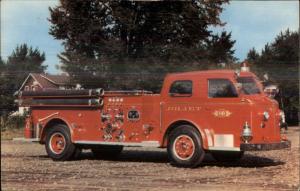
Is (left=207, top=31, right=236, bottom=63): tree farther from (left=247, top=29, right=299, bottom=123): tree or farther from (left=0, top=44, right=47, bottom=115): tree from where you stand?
(left=0, top=44, right=47, bottom=115): tree

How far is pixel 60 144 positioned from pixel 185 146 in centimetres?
330

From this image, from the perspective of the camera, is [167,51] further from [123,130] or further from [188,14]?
[123,130]

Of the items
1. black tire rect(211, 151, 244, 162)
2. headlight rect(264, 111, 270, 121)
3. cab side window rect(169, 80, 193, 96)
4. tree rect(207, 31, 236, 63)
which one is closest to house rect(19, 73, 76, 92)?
cab side window rect(169, 80, 193, 96)

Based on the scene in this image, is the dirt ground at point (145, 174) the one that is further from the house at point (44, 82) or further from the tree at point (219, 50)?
the tree at point (219, 50)

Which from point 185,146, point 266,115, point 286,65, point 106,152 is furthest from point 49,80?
point 286,65

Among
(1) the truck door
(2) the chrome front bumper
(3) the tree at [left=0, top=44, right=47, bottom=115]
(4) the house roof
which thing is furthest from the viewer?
(4) the house roof

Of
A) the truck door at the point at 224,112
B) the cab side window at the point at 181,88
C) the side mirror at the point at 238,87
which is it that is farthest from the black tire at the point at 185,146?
the side mirror at the point at 238,87

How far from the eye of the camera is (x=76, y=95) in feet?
44.3

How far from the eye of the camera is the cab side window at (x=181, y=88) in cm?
1226

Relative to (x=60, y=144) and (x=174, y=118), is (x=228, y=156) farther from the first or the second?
→ (x=60, y=144)

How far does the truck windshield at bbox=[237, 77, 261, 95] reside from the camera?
39.3 ft

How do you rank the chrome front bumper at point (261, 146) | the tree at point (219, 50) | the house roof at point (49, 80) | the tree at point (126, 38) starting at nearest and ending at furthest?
the chrome front bumper at point (261, 146) → the house roof at point (49, 80) → the tree at point (219, 50) → the tree at point (126, 38)

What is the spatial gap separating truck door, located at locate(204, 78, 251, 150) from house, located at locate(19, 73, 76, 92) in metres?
3.40

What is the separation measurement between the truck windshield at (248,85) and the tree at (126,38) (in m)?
1.50
